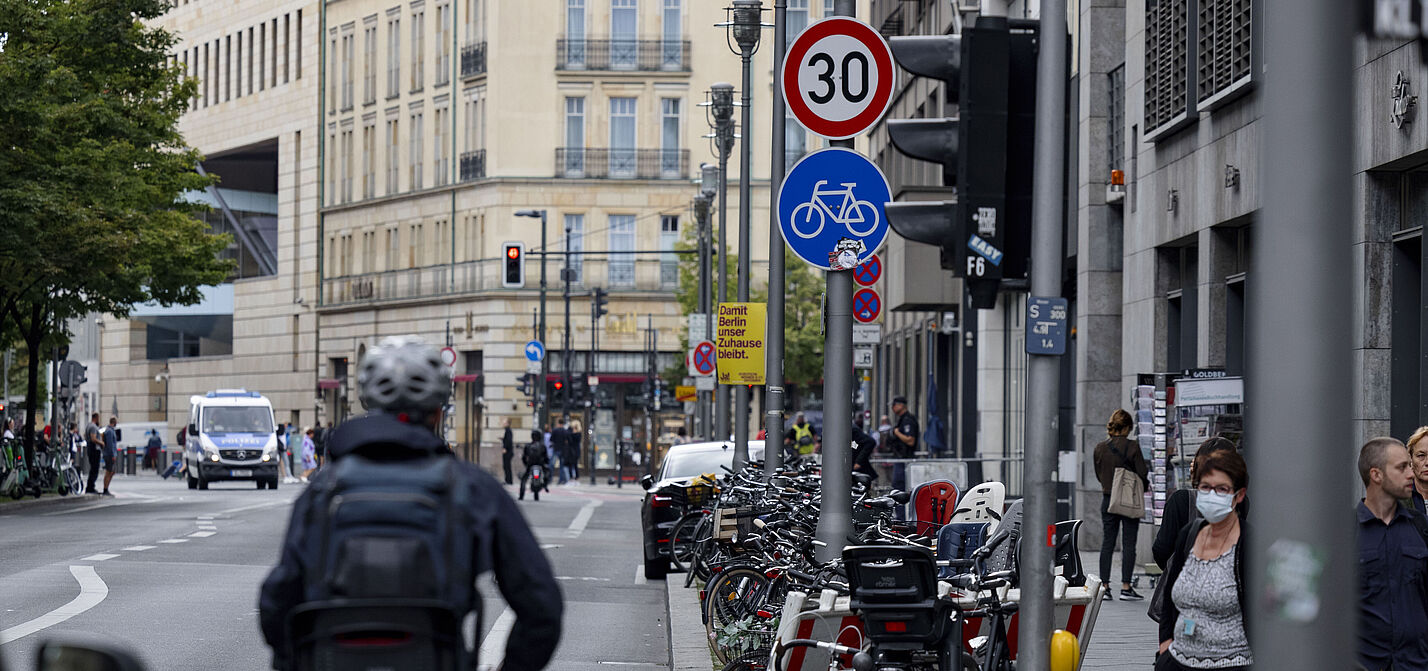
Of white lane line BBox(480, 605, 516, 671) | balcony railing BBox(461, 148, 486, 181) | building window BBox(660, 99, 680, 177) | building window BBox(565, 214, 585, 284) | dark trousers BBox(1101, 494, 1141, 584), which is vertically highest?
building window BBox(660, 99, 680, 177)

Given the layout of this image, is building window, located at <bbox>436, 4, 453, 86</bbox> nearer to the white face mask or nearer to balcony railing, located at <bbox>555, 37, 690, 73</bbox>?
balcony railing, located at <bbox>555, 37, 690, 73</bbox>

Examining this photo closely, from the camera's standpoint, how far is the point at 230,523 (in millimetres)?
32281

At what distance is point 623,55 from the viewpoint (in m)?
70.6

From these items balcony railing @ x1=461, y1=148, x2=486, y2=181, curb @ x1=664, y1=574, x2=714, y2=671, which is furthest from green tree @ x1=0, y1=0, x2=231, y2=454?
balcony railing @ x1=461, y1=148, x2=486, y2=181

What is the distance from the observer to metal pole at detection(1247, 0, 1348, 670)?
3.00 meters

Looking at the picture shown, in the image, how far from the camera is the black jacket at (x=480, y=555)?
4613 millimetres

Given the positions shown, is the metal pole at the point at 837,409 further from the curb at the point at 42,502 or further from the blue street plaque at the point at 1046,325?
the curb at the point at 42,502

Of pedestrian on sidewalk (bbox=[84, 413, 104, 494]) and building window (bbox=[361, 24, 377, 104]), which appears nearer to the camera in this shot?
pedestrian on sidewalk (bbox=[84, 413, 104, 494])

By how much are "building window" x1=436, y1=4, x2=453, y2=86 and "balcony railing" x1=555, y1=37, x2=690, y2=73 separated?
13.3ft

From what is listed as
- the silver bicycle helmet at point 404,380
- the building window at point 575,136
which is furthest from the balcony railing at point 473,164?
the silver bicycle helmet at point 404,380

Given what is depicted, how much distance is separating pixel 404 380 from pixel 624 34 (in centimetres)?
6670

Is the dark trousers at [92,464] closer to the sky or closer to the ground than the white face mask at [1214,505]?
closer to the ground

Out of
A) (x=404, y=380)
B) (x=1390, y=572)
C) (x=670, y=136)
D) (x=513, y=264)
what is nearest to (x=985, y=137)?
(x=1390, y=572)

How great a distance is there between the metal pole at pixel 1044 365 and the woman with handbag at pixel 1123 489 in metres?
10.2
